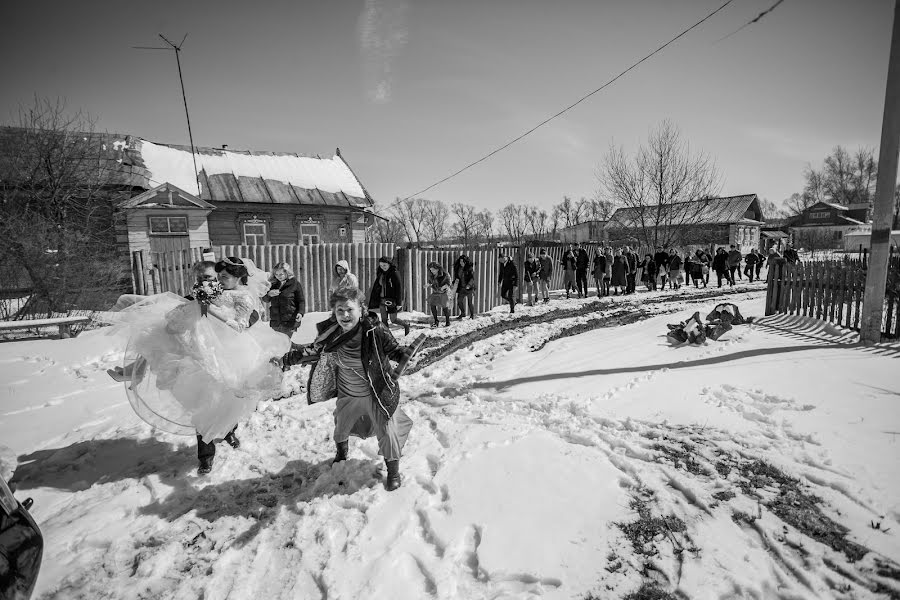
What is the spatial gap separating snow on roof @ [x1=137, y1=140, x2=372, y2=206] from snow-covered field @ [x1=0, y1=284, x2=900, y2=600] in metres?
16.6

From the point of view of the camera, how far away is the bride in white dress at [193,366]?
11.2 feet

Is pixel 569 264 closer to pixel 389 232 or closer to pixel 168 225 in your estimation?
pixel 168 225

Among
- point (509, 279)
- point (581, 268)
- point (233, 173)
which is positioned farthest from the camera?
point (233, 173)

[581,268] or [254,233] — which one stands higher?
[254,233]

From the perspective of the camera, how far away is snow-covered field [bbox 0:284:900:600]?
97.6 inches

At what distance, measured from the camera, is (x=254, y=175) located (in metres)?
21.8

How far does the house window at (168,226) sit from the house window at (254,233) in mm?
2934

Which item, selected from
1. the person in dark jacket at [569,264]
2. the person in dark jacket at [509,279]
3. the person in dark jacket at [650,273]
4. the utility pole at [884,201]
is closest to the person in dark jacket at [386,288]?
the person in dark jacket at [509,279]

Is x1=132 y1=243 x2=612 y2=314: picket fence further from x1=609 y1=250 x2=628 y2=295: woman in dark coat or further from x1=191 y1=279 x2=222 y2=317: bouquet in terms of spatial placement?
x1=191 y1=279 x2=222 y2=317: bouquet

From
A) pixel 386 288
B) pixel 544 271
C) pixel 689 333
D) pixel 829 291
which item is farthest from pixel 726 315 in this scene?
pixel 386 288

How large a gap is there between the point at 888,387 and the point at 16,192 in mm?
20968

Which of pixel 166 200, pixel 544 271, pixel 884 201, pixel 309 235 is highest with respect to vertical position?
pixel 166 200

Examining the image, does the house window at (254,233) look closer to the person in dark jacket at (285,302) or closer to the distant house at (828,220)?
the person in dark jacket at (285,302)

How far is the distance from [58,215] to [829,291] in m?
22.0
